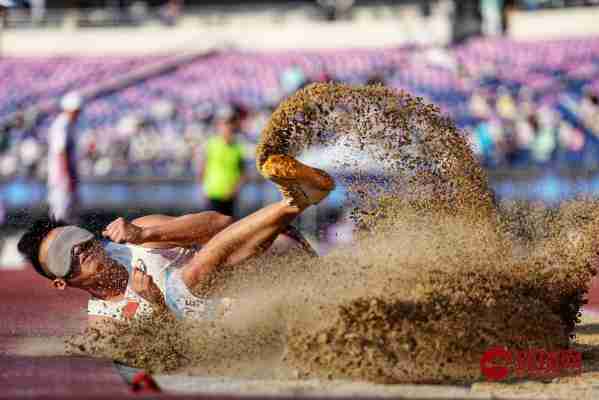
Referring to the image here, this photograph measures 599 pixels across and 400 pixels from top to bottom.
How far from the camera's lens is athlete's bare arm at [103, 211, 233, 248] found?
17.8ft

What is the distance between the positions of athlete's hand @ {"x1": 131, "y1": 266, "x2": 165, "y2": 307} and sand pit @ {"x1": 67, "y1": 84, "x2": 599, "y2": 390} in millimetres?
119

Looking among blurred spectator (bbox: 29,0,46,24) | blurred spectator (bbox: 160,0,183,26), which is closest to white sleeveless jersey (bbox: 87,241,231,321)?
blurred spectator (bbox: 160,0,183,26)

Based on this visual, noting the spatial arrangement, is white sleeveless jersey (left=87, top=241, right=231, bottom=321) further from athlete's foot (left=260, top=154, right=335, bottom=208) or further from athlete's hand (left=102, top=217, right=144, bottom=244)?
athlete's foot (left=260, top=154, right=335, bottom=208)

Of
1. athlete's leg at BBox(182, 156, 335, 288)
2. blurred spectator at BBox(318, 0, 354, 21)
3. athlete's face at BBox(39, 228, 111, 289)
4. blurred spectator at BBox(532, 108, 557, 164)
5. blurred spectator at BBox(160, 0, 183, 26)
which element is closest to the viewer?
athlete's leg at BBox(182, 156, 335, 288)


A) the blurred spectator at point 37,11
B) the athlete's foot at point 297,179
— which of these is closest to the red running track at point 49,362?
the athlete's foot at point 297,179

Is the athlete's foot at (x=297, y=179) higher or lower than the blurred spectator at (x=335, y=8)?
higher

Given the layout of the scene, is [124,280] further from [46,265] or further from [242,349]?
[242,349]

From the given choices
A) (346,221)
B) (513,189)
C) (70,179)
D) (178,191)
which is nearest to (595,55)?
(513,189)

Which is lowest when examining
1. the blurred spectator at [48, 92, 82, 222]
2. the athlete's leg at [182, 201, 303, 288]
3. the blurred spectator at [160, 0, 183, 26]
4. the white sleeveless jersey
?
the blurred spectator at [160, 0, 183, 26]

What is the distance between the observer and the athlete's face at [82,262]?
5332 mm

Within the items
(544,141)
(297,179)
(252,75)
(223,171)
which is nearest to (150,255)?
(297,179)

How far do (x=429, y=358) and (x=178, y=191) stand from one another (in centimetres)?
949

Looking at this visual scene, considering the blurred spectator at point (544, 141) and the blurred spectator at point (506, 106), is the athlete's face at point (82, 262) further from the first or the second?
the blurred spectator at point (506, 106)

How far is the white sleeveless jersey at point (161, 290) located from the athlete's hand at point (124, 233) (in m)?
0.04
